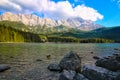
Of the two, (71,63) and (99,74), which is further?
(71,63)

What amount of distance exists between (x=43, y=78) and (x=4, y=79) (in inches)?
215

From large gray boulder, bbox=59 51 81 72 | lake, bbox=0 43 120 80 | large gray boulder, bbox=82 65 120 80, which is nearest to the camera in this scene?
large gray boulder, bbox=82 65 120 80

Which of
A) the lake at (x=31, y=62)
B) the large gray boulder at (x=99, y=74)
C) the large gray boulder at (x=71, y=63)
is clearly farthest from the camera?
the large gray boulder at (x=71, y=63)

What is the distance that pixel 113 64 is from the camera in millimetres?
20047

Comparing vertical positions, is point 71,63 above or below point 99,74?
below

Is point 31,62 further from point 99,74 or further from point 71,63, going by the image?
point 99,74

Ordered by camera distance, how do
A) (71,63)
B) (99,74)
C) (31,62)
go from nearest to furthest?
(99,74)
(71,63)
(31,62)

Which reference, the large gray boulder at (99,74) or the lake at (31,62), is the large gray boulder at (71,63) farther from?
the large gray boulder at (99,74)

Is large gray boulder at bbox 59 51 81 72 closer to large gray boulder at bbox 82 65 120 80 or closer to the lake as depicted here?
the lake

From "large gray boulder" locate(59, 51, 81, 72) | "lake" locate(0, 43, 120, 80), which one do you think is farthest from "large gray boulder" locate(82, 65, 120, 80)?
"large gray boulder" locate(59, 51, 81, 72)

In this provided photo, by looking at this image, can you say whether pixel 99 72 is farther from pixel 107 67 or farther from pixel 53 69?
pixel 53 69

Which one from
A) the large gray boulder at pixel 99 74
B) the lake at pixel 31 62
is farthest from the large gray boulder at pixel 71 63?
the large gray boulder at pixel 99 74

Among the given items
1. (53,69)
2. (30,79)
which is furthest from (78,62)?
(30,79)

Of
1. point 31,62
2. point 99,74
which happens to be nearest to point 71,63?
point 99,74
